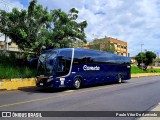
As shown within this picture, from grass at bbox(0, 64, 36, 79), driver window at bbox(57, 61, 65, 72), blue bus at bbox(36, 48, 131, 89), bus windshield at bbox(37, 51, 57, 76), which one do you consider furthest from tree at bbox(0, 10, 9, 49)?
driver window at bbox(57, 61, 65, 72)

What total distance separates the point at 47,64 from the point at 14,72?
3900 mm

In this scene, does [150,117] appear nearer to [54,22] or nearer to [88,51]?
[88,51]

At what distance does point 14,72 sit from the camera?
20.2 metres

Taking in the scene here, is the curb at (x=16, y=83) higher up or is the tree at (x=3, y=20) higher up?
the tree at (x=3, y=20)

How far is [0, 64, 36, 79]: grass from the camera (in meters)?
19.2

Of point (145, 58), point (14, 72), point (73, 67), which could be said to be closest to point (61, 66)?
point (73, 67)

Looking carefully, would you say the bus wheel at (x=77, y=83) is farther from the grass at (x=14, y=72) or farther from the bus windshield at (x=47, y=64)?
the grass at (x=14, y=72)

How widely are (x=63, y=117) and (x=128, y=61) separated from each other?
68.8ft

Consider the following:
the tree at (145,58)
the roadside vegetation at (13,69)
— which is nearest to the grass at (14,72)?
the roadside vegetation at (13,69)

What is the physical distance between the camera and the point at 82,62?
19.9 metres

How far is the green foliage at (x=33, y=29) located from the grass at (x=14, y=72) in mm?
2170

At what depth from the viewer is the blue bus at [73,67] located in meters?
17.3

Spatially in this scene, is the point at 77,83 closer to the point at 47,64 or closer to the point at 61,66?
the point at 61,66

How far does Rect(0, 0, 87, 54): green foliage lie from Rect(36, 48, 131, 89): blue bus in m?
3.60
